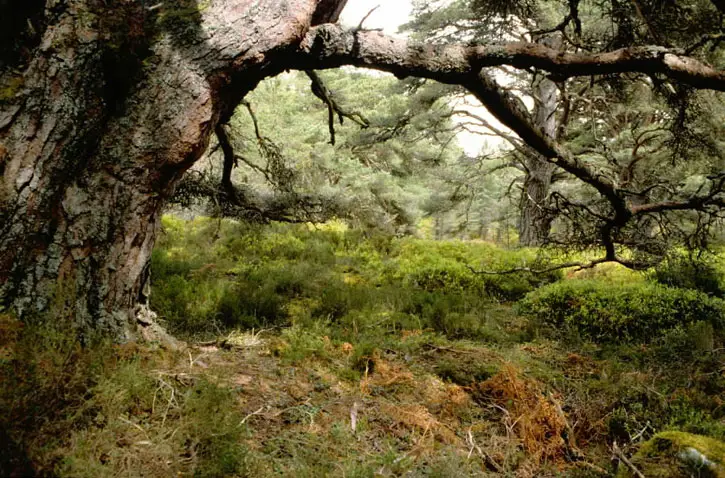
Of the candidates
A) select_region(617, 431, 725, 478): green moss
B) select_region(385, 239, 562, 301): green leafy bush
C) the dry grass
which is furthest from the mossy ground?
select_region(385, 239, 562, 301): green leafy bush

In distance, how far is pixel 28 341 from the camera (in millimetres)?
2148

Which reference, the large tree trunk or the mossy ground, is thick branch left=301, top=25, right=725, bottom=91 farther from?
the mossy ground

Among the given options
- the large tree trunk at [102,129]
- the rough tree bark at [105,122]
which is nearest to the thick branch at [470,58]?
the rough tree bark at [105,122]

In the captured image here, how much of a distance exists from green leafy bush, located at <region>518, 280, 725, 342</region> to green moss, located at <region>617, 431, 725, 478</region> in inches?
136

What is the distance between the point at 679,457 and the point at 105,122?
3.81m

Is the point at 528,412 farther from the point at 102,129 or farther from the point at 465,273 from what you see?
the point at 465,273

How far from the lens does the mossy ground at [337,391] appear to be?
2023mm

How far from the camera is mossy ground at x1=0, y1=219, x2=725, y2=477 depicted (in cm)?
202

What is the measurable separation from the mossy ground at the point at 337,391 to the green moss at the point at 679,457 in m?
0.19

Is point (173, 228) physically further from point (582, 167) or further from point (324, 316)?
point (582, 167)

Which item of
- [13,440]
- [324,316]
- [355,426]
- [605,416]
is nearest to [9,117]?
[13,440]

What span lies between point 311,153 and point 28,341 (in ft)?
51.4

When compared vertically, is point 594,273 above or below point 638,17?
below

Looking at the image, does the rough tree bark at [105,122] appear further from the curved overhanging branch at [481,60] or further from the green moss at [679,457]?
the green moss at [679,457]
